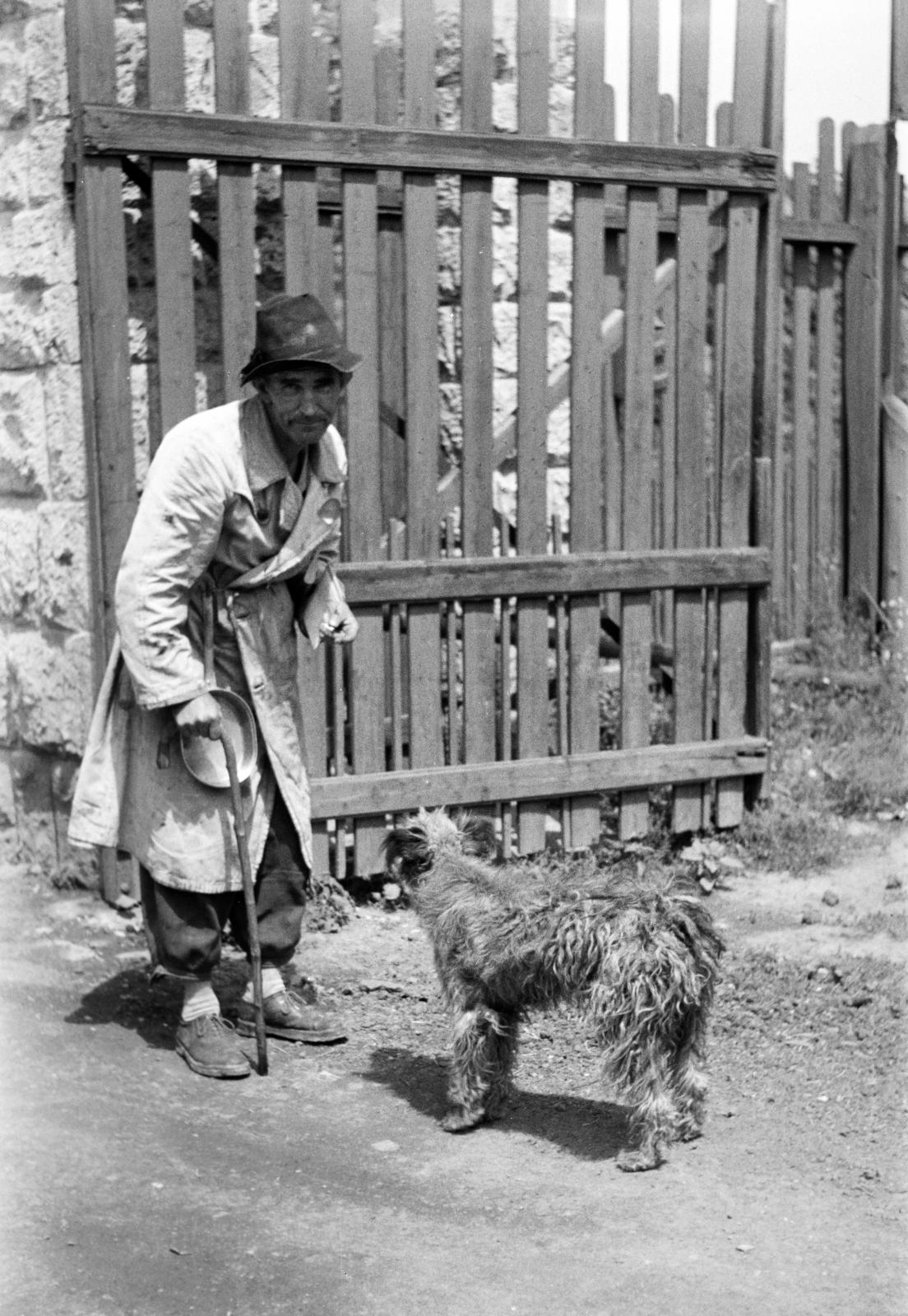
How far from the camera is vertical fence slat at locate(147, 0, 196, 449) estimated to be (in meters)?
5.15

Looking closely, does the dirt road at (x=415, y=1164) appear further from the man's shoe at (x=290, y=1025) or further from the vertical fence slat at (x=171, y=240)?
the vertical fence slat at (x=171, y=240)

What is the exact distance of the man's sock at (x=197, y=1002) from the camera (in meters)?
4.49

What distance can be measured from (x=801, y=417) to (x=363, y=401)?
12.5 feet

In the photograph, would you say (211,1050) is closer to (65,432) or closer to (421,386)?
(65,432)

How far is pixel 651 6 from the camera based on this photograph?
5.87m

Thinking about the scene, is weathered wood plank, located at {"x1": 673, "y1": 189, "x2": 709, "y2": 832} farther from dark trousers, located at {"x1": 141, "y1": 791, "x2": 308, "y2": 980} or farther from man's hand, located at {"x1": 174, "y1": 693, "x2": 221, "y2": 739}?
man's hand, located at {"x1": 174, "y1": 693, "x2": 221, "y2": 739}

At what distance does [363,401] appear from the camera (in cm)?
552

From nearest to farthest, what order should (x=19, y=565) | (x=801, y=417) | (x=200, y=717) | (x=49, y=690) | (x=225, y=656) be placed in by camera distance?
(x=200, y=717) → (x=225, y=656) → (x=49, y=690) → (x=19, y=565) → (x=801, y=417)

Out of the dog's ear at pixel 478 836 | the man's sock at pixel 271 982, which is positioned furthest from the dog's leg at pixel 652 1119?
the man's sock at pixel 271 982

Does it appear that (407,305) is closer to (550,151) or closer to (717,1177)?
(550,151)

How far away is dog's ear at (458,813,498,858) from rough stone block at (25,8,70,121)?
293 centimetres

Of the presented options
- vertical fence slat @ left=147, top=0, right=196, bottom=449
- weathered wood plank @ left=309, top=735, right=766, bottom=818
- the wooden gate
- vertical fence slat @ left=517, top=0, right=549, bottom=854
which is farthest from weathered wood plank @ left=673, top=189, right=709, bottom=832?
vertical fence slat @ left=147, top=0, right=196, bottom=449

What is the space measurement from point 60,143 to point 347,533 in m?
1.66

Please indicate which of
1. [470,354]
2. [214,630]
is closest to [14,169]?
[470,354]
